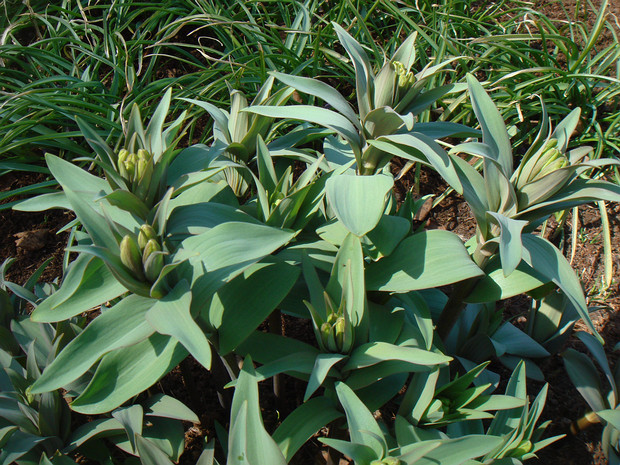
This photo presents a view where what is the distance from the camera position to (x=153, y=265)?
2.78ft

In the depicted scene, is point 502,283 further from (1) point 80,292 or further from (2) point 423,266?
(1) point 80,292

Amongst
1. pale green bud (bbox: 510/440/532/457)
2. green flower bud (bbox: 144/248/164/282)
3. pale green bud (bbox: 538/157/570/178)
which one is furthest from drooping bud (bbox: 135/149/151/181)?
pale green bud (bbox: 510/440/532/457)

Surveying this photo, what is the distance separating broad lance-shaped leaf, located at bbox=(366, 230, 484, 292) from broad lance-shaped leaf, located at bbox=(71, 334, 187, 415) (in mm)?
447

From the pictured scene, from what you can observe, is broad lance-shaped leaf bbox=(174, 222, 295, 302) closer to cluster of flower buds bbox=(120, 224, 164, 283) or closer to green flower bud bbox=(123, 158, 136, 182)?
cluster of flower buds bbox=(120, 224, 164, 283)

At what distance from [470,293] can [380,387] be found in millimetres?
314

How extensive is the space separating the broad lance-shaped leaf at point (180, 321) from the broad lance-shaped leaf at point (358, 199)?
1.06 ft

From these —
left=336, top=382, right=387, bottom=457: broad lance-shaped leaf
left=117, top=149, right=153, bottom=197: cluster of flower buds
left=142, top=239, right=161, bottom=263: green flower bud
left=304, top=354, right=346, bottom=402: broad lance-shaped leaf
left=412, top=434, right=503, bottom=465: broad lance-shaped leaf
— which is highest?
left=117, top=149, right=153, bottom=197: cluster of flower buds

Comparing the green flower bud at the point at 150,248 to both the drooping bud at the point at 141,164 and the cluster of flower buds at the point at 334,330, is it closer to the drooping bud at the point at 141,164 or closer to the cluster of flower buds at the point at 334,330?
the drooping bud at the point at 141,164

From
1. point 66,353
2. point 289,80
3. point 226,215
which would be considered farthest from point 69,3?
point 66,353

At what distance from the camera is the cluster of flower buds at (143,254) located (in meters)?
0.83

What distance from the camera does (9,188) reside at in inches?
82.8

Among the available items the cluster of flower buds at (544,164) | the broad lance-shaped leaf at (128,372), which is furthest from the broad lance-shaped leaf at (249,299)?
the cluster of flower buds at (544,164)

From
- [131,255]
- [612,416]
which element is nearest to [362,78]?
[131,255]

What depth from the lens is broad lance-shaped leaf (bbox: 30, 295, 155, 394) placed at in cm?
84
